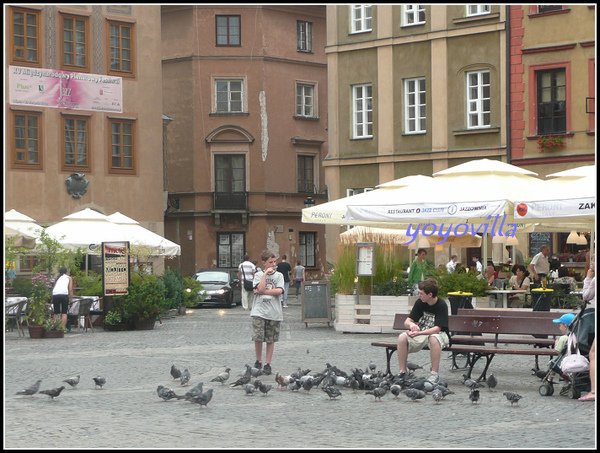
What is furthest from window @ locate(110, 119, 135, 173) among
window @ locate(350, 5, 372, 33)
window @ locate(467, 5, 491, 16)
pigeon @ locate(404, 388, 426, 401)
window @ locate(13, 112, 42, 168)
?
pigeon @ locate(404, 388, 426, 401)

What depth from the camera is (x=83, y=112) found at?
47.9 metres

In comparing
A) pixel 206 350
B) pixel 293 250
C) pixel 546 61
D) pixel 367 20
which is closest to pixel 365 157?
pixel 367 20

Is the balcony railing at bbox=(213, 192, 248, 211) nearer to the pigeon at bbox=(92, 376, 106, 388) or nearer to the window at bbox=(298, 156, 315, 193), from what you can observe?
the window at bbox=(298, 156, 315, 193)

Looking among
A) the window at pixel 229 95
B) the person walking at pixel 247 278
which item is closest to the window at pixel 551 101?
the person walking at pixel 247 278

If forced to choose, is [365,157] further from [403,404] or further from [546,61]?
[403,404]

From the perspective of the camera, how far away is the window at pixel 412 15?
150 ft

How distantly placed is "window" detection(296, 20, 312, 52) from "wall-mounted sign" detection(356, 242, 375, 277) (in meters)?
35.1

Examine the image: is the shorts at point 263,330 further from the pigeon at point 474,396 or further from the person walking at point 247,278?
the person walking at point 247,278

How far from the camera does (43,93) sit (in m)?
46.5

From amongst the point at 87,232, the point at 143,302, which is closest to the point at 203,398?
the point at 143,302

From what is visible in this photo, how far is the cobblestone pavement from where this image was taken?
11547 mm

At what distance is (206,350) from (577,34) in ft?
69.8

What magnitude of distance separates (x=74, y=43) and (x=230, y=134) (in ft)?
45.4

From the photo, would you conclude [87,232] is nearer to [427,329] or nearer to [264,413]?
[427,329]
